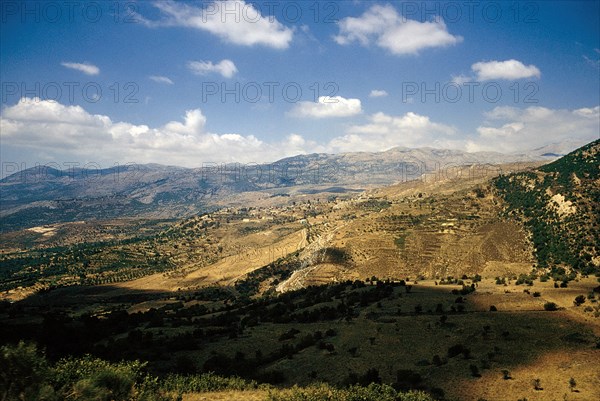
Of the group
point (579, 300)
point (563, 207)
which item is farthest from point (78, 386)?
point (563, 207)

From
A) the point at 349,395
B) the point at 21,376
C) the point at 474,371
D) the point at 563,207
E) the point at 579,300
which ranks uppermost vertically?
the point at 563,207

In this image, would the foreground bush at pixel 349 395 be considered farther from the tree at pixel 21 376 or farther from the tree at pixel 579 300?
the tree at pixel 579 300

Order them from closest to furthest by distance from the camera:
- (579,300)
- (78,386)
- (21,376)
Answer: (21,376)
(78,386)
(579,300)

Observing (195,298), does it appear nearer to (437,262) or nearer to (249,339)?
(249,339)

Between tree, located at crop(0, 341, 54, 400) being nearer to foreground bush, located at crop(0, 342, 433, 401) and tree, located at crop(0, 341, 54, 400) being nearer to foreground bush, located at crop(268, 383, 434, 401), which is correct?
foreground bush, located at crop(0, 342, 433, 401)

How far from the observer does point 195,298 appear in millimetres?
89000


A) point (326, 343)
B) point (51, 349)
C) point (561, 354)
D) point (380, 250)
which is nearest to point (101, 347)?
point (51, 349)

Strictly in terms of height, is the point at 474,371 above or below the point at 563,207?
below

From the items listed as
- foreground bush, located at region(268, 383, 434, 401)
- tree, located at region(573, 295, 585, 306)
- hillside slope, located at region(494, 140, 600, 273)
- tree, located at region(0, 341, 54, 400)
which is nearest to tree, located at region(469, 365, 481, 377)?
foreground bush, located at region(268, 383, 434, 401)

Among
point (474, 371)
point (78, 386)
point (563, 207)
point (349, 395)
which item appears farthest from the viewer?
point (563, 207)

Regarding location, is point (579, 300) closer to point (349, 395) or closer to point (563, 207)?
point (349, 395)

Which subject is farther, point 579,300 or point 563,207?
point 563,207

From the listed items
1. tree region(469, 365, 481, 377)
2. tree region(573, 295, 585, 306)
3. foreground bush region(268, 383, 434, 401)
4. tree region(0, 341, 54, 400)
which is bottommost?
tree region(469, 365, 481, 377)

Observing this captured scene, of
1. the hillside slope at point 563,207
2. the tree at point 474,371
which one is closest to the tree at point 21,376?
the tree at point 474,371
